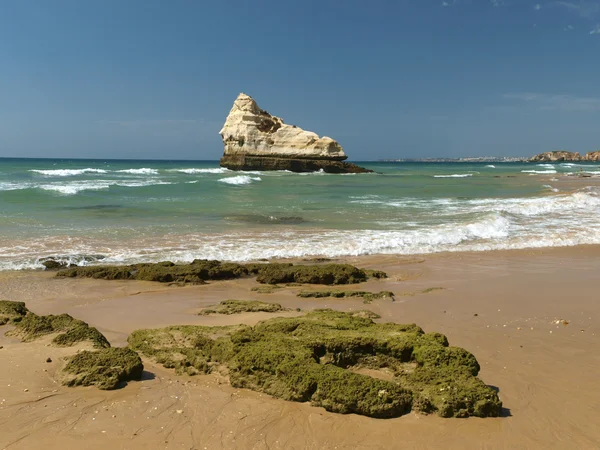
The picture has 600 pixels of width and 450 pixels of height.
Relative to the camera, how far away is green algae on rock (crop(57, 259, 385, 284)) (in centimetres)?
787

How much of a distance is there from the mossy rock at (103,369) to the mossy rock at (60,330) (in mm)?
533

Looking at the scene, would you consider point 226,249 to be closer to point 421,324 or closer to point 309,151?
point 421,324

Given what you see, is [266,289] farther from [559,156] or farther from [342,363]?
[559,156]

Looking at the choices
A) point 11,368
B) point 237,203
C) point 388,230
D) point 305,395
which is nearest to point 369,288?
point 305,395

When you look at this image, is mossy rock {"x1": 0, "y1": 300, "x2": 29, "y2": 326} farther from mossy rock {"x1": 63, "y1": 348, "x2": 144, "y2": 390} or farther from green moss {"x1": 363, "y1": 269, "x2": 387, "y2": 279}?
green moss {"x1": 363, "y1": 269, "x2": 387, "y2": 279}

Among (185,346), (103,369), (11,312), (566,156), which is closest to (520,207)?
(185,346)

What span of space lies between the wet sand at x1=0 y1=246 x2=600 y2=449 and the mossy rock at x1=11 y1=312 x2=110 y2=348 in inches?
6.0

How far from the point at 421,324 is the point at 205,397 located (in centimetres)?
298

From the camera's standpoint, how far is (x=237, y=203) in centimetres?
2108

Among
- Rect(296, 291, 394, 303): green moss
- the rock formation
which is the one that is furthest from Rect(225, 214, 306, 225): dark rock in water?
the rock formation

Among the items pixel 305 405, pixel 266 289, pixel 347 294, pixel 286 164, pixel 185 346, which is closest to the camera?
pixel 305 405

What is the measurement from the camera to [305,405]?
352 cm

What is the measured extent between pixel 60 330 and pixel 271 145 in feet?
170

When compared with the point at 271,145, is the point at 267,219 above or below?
below
